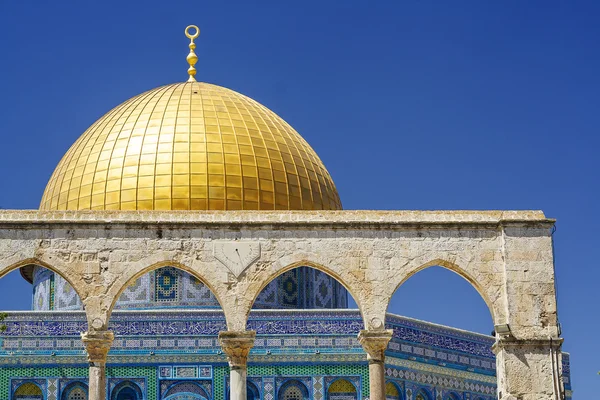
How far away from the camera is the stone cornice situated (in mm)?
15703

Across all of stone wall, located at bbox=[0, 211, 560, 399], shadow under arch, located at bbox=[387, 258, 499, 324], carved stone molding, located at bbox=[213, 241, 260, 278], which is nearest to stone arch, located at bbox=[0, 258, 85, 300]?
stone wall, located at bbox=[0, 211, 560, 399]

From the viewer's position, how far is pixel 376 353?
15.8 metres

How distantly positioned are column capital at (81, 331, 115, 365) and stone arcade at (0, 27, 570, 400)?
0.02m

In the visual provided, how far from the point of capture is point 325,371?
71.3 ft

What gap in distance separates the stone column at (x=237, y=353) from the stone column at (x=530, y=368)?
9.76 ft

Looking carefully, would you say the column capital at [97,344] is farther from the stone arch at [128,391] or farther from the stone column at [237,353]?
the stone arch at [128,391]

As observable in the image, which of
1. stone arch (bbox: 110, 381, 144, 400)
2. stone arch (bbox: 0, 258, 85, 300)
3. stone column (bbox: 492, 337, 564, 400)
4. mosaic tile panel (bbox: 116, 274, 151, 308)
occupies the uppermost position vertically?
mosaic tile panel (bbox: 116, 274, 151, 308)

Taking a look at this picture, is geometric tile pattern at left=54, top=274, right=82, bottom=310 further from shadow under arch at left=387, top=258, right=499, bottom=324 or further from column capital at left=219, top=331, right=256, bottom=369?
shadow under arch at left=387, top=258, right=499, bottom=324

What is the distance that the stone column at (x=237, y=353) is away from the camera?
15578 mm

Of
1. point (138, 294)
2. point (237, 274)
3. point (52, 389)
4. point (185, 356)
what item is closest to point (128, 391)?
point (185, 356)

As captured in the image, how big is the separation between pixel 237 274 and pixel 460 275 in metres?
2.70

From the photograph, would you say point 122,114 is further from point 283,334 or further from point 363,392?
point 363,392

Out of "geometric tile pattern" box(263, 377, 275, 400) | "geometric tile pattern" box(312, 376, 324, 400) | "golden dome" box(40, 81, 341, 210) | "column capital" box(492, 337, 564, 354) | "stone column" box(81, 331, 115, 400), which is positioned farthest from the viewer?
"golden dome" box(40, 81, 341, 210)

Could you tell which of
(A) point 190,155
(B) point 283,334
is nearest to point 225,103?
(A) point 190,155
